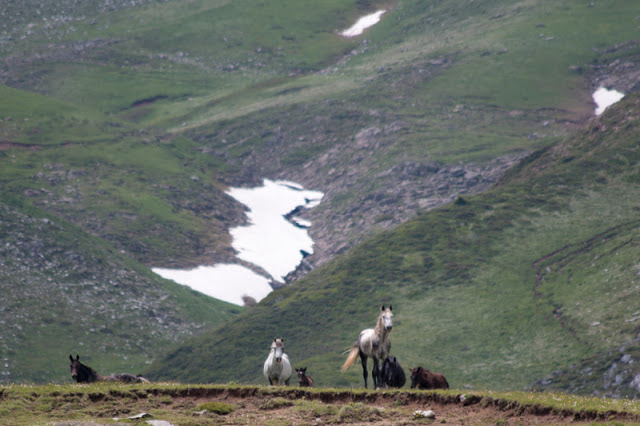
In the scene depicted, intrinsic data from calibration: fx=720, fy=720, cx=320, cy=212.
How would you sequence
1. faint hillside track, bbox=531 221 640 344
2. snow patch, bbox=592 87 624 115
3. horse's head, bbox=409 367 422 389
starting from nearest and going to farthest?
horse's head, bbox=409 367 422 389 → faint hillside track, bbox=531 221 640 344 → snow patch, bbox=592 87 624 115

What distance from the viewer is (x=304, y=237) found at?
159500mm

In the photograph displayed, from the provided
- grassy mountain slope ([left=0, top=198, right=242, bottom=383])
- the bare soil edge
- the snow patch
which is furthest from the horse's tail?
the snow patch

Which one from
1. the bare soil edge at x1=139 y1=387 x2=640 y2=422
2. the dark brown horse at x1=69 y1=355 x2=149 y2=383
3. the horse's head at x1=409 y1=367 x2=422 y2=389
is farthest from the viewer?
the dark brown horse at x1=69 y1=355 x2=149 y2=383

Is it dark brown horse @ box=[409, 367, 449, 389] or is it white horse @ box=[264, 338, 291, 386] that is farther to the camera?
white horse @ box=[264, 338, 291, 386]

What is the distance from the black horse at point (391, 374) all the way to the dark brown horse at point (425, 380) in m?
0.79

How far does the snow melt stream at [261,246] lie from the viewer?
13588 cm

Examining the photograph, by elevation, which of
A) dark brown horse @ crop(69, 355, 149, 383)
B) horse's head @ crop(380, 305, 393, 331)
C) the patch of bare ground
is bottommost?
the patch of bare ground

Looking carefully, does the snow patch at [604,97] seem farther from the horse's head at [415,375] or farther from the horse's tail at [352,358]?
the horse's head at [415,375]

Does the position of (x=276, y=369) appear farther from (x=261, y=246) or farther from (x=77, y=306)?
(x=261, y=246)

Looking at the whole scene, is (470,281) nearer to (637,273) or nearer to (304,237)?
(637,273)

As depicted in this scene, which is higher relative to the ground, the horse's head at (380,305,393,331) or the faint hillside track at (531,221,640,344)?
the faint hillside track at (531,221,640,344)

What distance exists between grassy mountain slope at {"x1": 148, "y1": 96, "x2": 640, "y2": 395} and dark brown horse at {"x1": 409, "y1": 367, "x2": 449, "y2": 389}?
34.8 metres

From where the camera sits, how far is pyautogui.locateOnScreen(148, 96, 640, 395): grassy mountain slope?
76.2 meters

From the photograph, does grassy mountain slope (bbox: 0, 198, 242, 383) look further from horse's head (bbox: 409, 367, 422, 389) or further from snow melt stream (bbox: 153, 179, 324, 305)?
horse's head (bbox: 409, 367, 422, 389)
